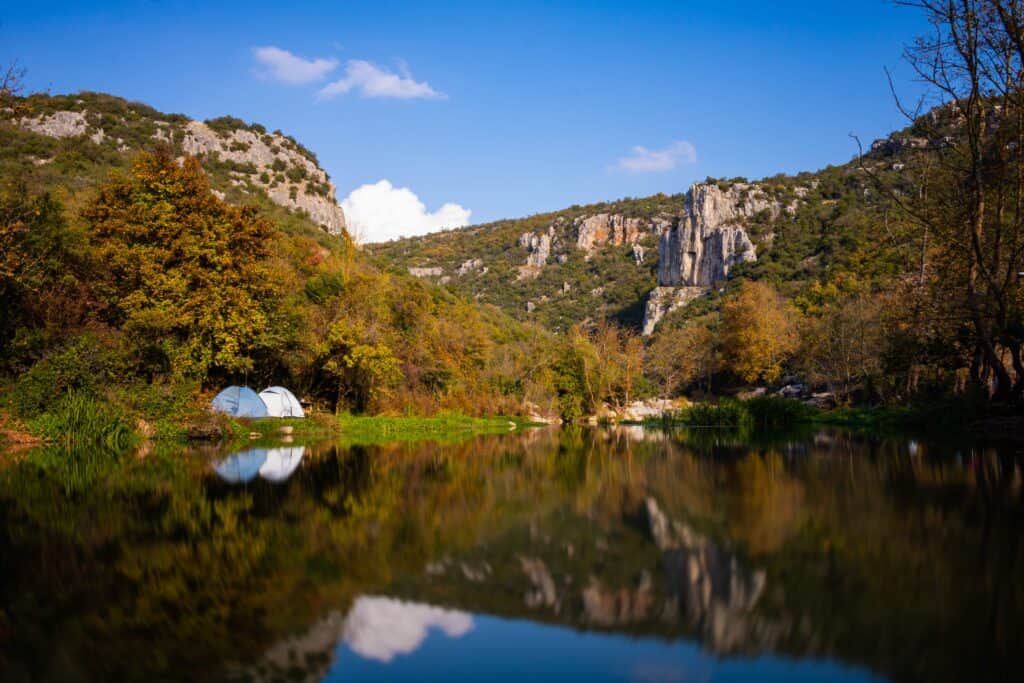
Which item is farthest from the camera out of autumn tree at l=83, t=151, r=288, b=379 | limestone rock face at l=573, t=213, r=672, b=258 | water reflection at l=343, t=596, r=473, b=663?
limestone rock face at l=573, t=213, r=672, b=258

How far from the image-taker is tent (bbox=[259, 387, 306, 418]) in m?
28.6

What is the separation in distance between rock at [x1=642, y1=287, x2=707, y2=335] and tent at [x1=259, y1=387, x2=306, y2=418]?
63.5m

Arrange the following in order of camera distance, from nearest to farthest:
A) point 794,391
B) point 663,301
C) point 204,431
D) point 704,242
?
point 204,431, point 794,391, point 663,301, point 704,242

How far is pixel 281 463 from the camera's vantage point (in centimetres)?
1457

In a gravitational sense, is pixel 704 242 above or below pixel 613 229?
below

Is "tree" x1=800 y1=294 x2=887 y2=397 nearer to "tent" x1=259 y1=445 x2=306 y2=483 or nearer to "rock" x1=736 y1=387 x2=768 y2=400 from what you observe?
"rock" x1=736 y1=387 x2=768 y2=400

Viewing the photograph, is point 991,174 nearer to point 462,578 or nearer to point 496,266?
point 462,578

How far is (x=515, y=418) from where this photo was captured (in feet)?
141

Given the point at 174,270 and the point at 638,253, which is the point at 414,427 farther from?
the point at 638,253

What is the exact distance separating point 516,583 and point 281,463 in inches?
433

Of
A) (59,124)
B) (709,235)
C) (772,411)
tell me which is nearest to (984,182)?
(772,411)

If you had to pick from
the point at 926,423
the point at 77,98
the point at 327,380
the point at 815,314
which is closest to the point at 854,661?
the point at 926,423

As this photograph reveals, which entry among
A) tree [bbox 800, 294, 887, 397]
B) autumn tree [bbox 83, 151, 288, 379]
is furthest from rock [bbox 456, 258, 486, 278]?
autumn tree [bbox 83, 151, 288, 379]

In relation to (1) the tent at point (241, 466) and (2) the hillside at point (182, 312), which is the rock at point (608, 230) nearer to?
(2) the hillside at point (182, 312)
